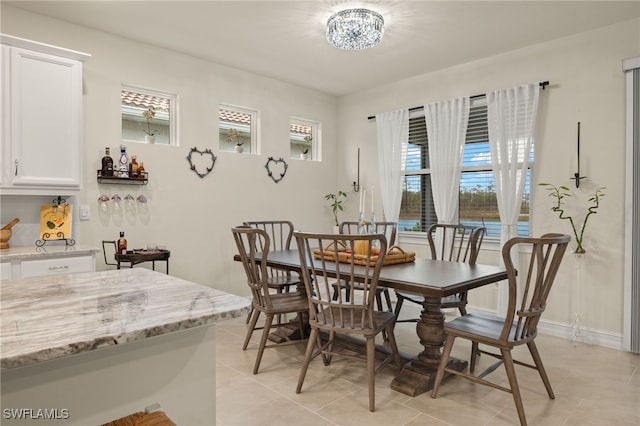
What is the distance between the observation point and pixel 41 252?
9.35 feet

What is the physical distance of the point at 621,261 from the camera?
3381 mm

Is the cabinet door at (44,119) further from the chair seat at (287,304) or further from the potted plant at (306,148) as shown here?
the potted plant at (306,148)

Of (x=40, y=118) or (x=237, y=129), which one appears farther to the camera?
(x=237, y=129)

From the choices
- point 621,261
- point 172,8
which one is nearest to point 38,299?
point 172,8

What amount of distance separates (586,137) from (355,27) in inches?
90.1

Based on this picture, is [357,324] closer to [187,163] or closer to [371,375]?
[371,375]

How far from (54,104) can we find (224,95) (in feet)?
5.83

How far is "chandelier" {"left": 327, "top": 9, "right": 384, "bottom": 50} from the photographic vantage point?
10.2ft

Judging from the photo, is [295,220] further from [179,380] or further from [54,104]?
[179,380]

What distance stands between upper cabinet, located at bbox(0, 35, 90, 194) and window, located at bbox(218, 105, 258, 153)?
158 centimetres

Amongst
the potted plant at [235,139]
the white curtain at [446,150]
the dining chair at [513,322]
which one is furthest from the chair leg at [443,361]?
the potted plant at [235,139]
